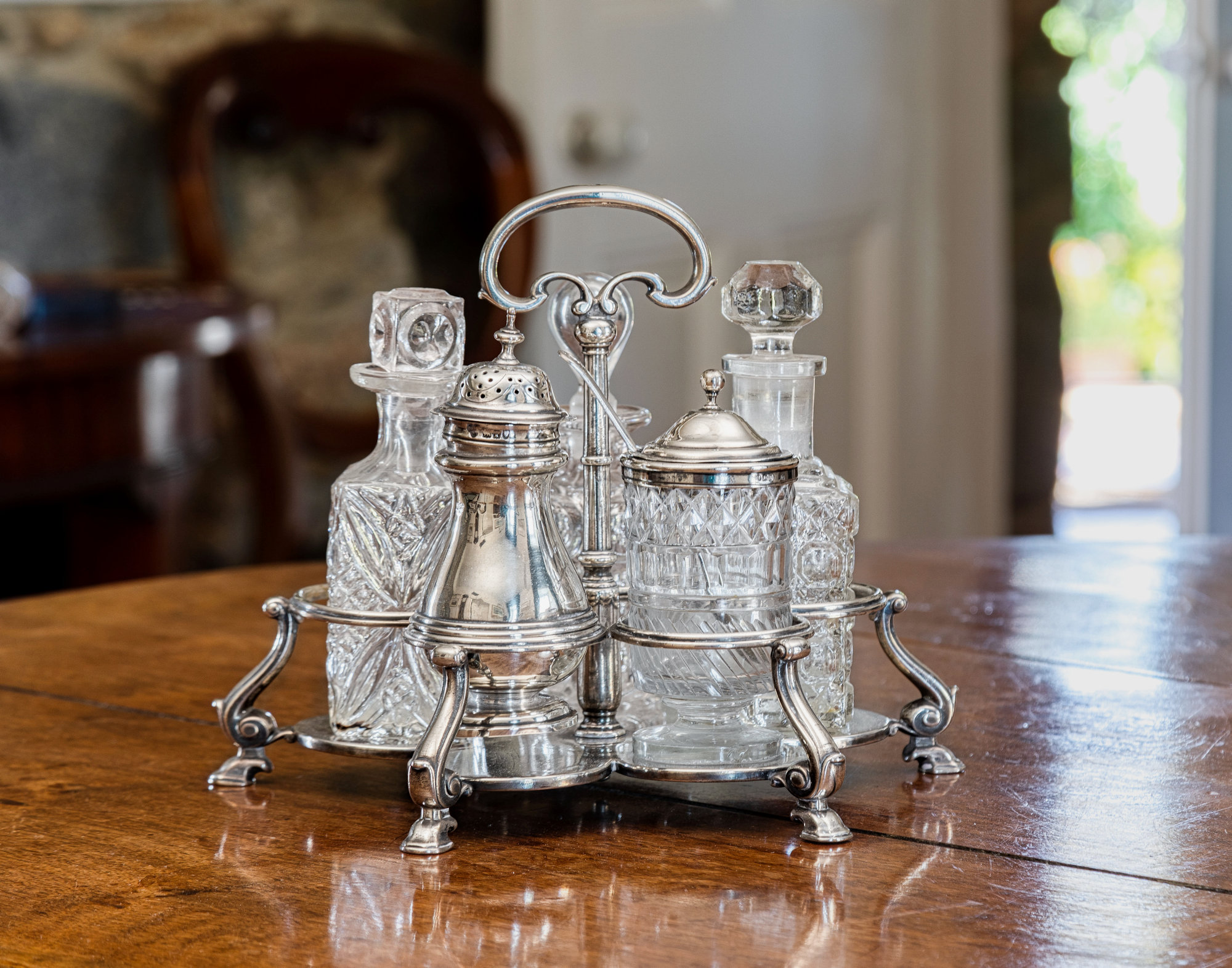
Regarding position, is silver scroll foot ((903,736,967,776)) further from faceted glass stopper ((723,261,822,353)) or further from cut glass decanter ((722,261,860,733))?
faceted glass stopper ((723,261,822,353))

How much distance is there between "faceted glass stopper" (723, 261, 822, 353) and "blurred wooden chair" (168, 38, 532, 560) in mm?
1563

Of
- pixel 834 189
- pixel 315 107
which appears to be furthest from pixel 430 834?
pixel 834 189

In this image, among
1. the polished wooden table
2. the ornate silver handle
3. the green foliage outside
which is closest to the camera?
the polished wooden table

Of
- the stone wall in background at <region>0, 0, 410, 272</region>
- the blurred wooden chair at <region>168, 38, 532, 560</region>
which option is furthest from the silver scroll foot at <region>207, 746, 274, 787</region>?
the stone wall in background at <region>0, 0, 410, 272</region>

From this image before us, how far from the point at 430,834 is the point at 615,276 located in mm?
214

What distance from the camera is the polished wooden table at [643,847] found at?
43 centimetres

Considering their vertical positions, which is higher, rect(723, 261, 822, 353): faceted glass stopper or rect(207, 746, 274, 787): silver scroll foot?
rect(723, 261, 822, 353): faceted glass stopper

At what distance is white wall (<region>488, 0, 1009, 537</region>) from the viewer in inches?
84.9

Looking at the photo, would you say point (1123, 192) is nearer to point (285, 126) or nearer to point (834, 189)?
point (834, 189)

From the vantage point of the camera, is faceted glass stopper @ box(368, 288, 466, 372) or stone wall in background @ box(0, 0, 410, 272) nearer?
faceted glass stopper @ box(368, 288, 466, 372)

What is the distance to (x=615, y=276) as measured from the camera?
0.55m

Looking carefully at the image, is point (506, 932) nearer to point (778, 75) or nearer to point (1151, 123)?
point (778, 75)

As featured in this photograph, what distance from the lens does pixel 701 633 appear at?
530 mm

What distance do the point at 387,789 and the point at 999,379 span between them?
7.91 feet
